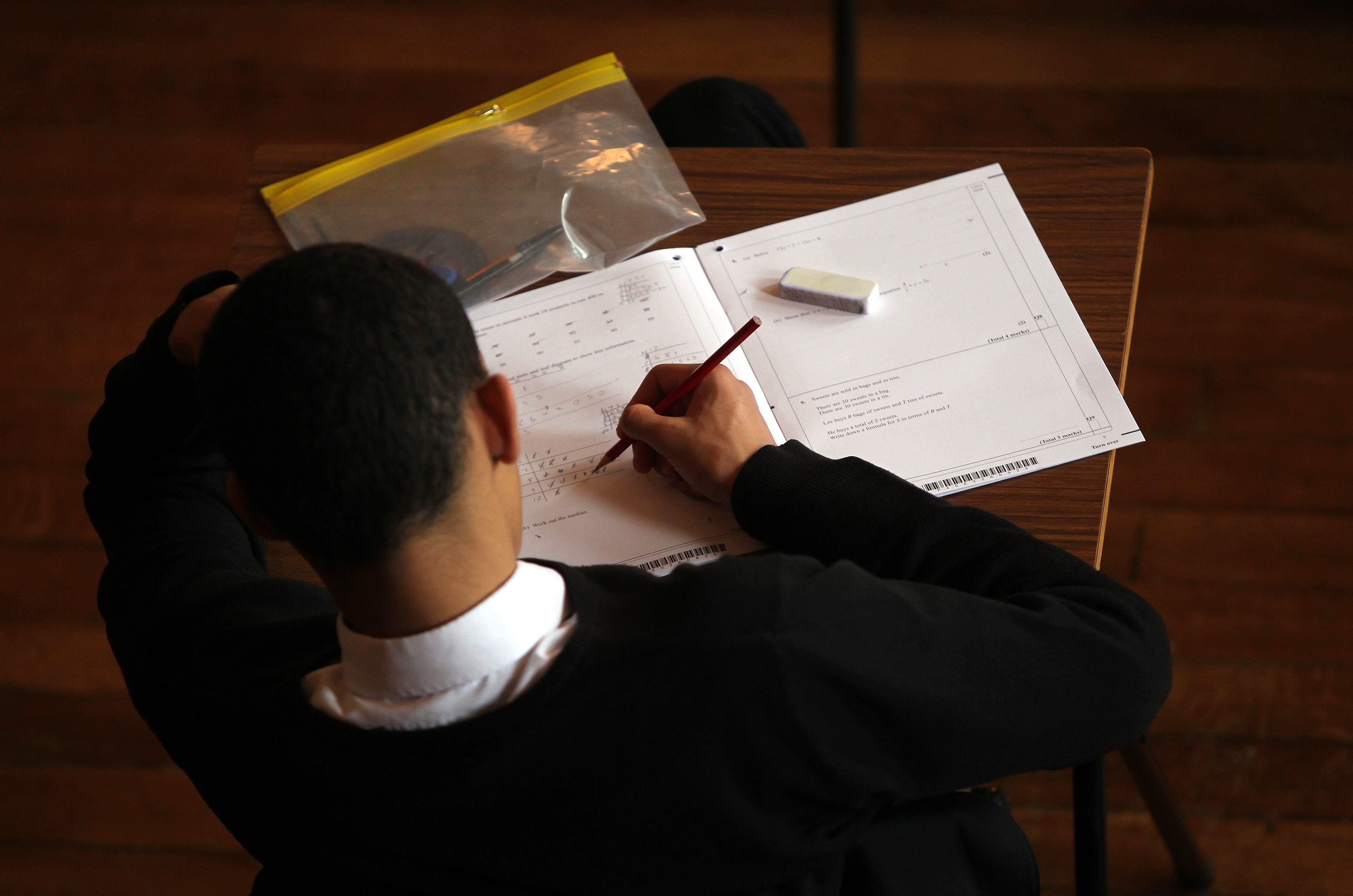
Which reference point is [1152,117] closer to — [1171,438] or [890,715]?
[1171,438]

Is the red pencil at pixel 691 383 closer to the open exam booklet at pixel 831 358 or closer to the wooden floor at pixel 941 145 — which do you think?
the open exam booklet at pixel 831 358

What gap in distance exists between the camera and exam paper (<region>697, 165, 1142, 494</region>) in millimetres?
808

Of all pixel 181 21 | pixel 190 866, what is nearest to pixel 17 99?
pixel 181 21

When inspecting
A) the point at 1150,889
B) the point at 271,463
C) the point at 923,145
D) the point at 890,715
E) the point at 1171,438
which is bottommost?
the point at 1150,889

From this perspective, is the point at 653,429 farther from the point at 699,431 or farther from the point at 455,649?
the point at 455,649

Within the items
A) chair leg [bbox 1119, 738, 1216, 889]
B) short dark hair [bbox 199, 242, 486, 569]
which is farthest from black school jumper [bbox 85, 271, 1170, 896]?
chair leg [bbox 1119, 738, 1216, 889]

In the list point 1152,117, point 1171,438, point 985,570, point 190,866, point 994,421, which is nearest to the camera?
point 985,570

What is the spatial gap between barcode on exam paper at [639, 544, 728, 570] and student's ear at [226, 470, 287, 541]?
0.27 meters

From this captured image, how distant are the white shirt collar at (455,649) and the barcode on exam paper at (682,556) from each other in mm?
201

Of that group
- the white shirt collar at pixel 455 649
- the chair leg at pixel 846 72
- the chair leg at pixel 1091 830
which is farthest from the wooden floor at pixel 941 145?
the white shirt collar at pixel 455 649

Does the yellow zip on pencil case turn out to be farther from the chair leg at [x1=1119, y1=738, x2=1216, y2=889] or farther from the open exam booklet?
the chair leg at [x1=1119, y1=738, x2=1216, y2=889]

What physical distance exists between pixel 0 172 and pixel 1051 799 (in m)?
2.14

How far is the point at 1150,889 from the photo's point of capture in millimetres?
1337

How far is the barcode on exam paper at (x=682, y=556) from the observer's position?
777 millimetres
